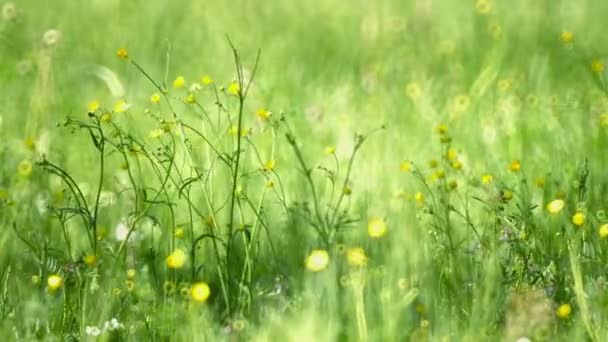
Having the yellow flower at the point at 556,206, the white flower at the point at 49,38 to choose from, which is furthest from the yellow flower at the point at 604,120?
the white flower at the point at 49,38

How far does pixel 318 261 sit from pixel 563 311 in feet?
1.79

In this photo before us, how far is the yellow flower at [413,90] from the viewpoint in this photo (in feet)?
13.1

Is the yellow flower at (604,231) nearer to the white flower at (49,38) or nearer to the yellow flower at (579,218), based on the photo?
the yellow flower at (579,218)

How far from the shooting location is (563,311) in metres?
2.04

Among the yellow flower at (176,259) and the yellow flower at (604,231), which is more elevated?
the yellow flower at (176,259)

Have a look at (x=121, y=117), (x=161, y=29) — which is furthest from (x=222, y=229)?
(x=161, y=29)

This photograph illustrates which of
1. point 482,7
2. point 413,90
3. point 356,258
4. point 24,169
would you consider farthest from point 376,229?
point 482,7

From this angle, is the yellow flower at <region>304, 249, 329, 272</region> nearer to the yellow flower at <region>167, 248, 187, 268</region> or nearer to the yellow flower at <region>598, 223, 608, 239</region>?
the yellow flower at <region>167, 248, 187, 268</region>

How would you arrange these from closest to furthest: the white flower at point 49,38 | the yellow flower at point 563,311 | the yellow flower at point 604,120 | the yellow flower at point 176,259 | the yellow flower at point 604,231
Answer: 1. the yellow flower at point 563,311
2. the yellow flower at point 176,259
3. the yellow flower at point 604,231
4. the white flower at point 49,38
5. the yellow flower at point 604,120

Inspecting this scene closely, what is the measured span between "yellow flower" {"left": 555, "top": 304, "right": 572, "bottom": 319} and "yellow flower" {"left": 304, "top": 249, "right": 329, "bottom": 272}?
518mm

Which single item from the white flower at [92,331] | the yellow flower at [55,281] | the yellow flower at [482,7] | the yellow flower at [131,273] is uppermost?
the yellow flower at [482,7]

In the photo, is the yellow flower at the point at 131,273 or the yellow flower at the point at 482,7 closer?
the yellow flower at the point at 131,273

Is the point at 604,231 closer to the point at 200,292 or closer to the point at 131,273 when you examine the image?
the point at 200,292

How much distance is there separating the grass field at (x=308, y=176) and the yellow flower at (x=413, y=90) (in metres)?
0.03
